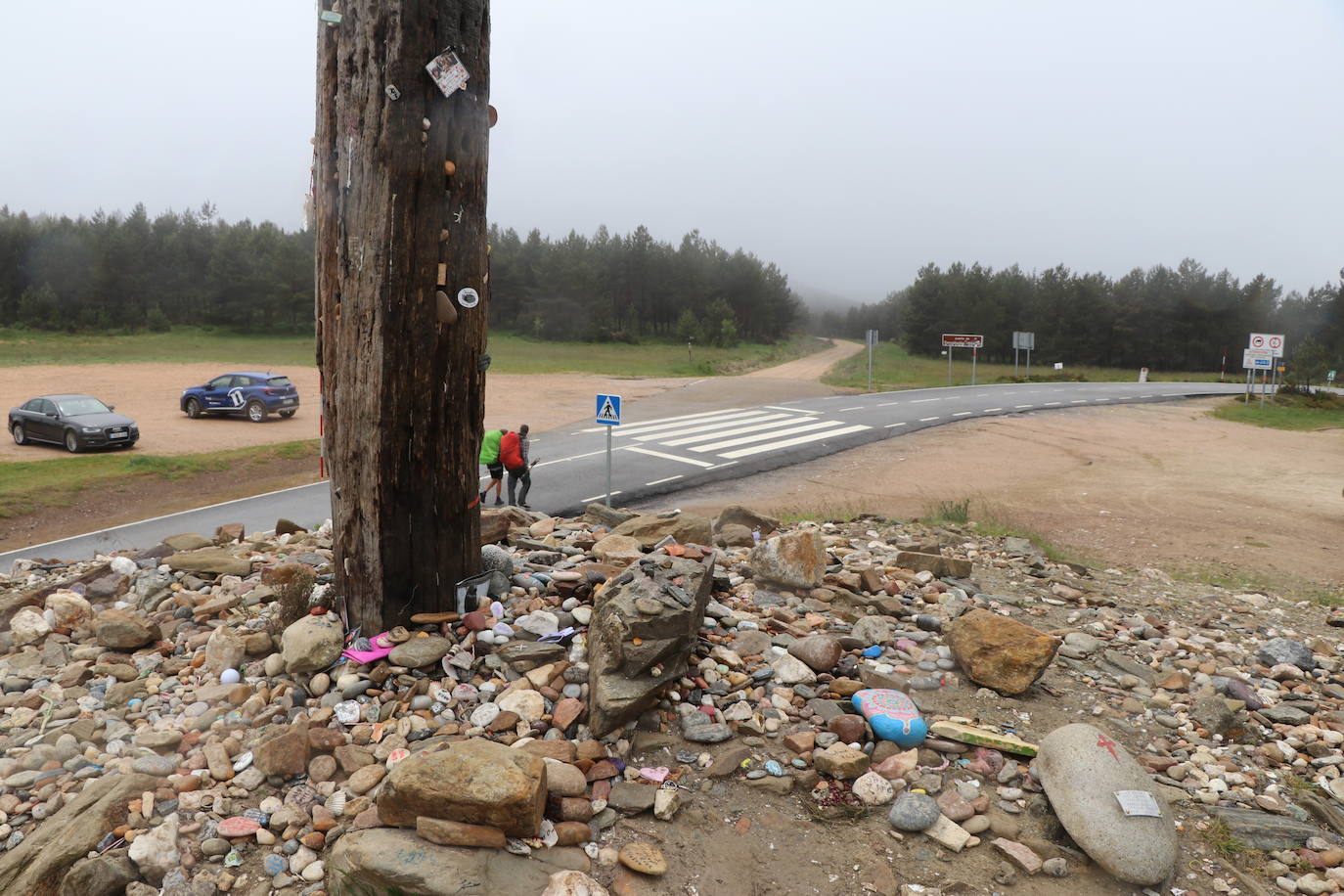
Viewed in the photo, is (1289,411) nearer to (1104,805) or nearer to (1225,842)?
(1225,842)

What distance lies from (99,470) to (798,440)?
56.8 feet

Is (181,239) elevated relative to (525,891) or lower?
elevated

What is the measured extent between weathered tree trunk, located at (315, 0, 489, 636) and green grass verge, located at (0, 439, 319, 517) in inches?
563

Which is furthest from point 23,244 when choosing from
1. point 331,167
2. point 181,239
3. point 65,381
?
point 331,167

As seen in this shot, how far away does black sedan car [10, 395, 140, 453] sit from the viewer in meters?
20.9

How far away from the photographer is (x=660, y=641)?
4.49 metres

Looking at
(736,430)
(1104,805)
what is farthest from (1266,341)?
(1104,805)

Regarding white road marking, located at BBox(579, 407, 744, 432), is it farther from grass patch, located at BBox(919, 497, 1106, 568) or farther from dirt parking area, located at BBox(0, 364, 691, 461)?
grass patch, located at BBox(919, 497, 1106, 568)

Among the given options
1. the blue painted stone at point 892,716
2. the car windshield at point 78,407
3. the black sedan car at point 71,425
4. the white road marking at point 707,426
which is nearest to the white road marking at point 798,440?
the white road marking at point 707,426

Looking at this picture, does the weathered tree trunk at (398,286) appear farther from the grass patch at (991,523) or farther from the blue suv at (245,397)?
the blue suv at (245,397)

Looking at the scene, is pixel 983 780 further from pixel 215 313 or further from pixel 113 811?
pixel 215 313

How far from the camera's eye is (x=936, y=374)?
5522 cm

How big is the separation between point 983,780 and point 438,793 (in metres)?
2.71

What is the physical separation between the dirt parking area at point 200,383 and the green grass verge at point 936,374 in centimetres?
1159
